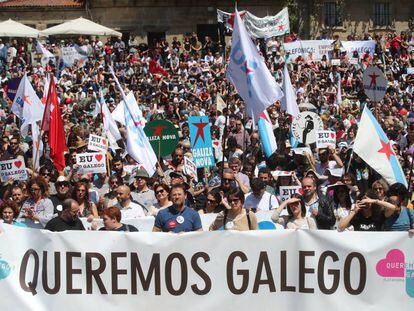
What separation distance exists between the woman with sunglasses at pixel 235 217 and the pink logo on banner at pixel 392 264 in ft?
4.87

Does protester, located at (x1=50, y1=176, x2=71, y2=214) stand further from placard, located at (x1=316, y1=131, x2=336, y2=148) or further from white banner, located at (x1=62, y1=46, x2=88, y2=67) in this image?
white banner, located at (x1=62, y1=46, x2=88, y2=67)

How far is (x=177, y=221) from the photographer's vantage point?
36.9 feet

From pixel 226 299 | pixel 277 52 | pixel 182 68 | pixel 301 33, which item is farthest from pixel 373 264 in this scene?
pixel 301 33

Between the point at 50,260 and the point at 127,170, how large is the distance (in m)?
5.78

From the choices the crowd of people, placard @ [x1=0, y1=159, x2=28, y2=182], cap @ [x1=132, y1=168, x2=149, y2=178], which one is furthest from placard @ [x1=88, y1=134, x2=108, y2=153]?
cap @ [x1=132, y1=168, x2=149, y2=178]

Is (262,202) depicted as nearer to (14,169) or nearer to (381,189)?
(381,189)

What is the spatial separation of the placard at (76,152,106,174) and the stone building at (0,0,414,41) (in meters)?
34.3

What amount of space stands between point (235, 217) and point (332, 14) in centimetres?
4135

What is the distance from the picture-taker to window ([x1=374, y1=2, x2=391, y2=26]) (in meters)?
52.1

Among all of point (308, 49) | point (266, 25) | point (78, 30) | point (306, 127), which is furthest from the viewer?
point (266, 25)

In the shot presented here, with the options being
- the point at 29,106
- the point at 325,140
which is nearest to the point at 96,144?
the point at 29,106

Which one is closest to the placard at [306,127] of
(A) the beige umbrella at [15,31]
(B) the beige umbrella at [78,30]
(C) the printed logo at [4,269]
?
(C) the printed logo at [4,269]

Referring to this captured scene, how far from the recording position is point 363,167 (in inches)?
640

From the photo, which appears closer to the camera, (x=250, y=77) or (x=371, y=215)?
(x=371, y=215)
